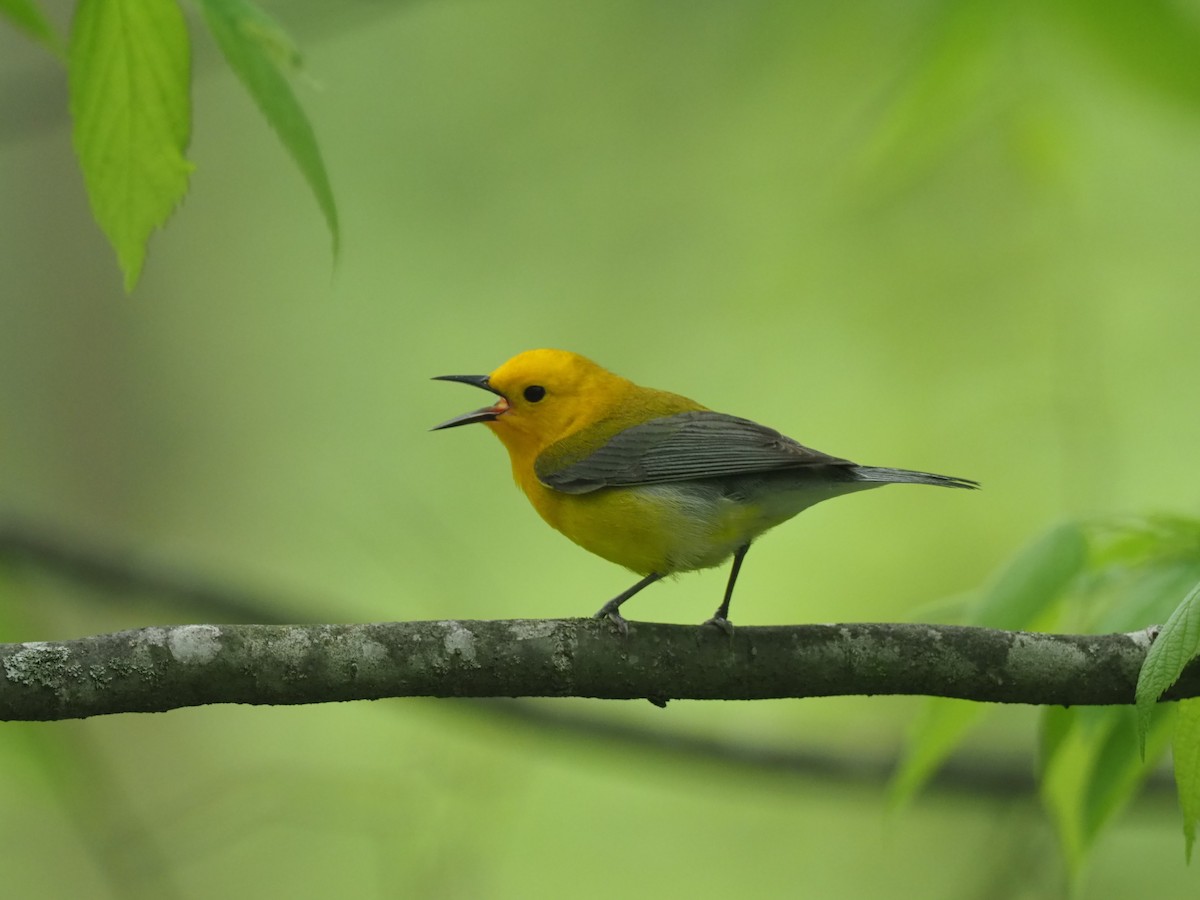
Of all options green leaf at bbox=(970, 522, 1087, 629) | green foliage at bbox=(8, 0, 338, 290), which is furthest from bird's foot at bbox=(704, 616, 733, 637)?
green foliage at bbox=(8, 0, 338, 290)

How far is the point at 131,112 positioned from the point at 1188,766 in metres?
2.53

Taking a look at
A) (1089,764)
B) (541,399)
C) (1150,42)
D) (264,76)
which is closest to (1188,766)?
(1089,764)

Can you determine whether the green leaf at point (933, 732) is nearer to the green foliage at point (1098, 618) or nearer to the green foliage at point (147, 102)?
the green foliage at point (1098, 618)

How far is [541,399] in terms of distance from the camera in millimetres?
5277

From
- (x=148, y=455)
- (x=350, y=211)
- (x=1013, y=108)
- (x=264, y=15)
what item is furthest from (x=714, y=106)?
(x=264, y=15)

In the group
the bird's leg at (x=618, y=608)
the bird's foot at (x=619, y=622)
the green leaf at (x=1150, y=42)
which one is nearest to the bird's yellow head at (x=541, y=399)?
the bird's leg at (x=618, y=608)

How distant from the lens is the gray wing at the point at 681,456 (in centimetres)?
439

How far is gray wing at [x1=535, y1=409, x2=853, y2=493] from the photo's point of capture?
4.39 meters

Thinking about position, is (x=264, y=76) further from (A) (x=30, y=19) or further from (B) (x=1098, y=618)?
(B) (x=1098, y=618)

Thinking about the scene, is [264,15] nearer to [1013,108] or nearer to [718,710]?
[1013,108]

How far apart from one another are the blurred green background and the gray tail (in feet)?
4.10

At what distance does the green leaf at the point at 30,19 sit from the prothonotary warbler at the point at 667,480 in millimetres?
2153

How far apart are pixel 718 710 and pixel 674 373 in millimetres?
3015

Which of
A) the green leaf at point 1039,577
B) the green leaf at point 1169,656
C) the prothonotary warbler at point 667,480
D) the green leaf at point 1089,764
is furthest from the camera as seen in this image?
the prothonotary warbler at point 667,480
